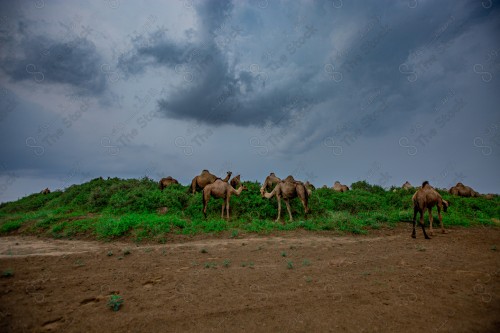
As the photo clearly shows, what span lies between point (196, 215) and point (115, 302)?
34.5 ft

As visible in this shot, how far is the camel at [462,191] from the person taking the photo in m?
26.8

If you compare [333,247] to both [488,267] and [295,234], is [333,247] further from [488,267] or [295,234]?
[488,267]

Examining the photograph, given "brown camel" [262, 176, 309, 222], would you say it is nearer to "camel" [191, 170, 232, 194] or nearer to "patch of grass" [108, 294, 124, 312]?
"camel" [191, 170, 232, 194]

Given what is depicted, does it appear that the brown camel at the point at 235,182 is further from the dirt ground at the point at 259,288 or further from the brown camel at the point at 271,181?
the dirt ground at the point at 259,288

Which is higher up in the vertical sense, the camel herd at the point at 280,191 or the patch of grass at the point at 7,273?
the camel herd at the point at 280,191

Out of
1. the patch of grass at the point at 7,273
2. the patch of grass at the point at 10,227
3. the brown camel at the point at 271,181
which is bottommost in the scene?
the patch of grass at the point at 7,273

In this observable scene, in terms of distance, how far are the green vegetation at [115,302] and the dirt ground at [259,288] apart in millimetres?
102

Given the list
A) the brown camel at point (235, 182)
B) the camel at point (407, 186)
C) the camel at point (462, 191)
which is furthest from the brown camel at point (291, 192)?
the camel at point (462, 191)

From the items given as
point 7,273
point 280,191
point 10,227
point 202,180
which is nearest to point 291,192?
point 280,191

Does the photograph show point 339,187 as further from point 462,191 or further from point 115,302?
point 115,302

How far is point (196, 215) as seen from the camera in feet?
52.7

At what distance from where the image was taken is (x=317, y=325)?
15.8ft

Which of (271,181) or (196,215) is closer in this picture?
(196,215)

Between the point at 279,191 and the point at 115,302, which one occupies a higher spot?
the point at 279,191
